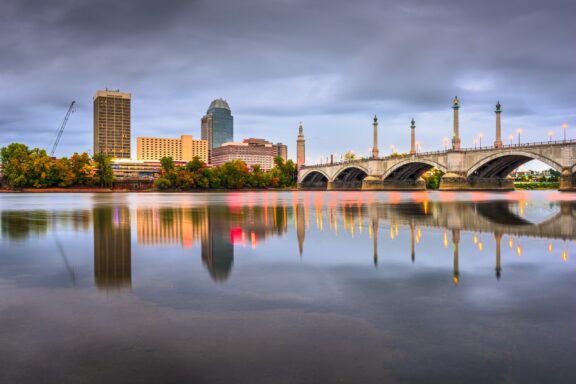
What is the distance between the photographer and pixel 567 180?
83750 millimetres

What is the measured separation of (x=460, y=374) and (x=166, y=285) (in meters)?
5.68

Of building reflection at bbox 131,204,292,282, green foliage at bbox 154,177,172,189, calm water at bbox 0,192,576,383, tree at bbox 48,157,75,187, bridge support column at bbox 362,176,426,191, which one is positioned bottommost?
calm water at bbox 0,192,576,383

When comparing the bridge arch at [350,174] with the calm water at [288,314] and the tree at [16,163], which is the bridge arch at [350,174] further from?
the calm water at [288,314]

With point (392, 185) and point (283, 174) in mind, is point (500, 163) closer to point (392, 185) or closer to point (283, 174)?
point (392, 185)

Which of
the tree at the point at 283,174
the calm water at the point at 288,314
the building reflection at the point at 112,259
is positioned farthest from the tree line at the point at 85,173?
the calm water at the point at 288,314

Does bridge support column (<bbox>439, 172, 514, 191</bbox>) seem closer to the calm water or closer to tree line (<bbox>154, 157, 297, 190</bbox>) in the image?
tree line (<bbox>154, 157, 297, 190</bbox>)

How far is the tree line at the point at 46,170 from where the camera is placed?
11325cm

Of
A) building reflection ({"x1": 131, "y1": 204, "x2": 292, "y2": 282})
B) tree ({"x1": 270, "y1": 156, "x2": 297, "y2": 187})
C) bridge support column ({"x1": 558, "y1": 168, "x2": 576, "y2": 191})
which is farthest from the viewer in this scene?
tree ({"x1": 270, "y1": 156, "x2": 297, "y2": 187})

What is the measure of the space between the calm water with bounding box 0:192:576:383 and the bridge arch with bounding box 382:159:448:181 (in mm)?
113632

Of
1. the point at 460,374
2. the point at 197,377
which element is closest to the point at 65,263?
the point at 197,377

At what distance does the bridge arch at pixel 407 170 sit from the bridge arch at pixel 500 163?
1520 centimetres

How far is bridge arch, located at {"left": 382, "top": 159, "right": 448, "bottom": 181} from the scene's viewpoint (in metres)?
127

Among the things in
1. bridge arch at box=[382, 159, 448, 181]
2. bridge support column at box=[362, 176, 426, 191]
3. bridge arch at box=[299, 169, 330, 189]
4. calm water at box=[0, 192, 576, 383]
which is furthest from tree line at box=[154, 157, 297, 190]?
calm water at box=[0, 192, 576, 383]

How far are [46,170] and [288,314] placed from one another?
12327cm
